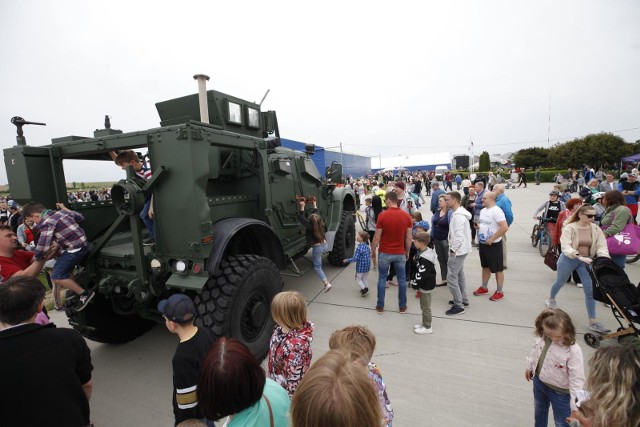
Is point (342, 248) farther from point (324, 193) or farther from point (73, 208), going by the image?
point (73, 208)

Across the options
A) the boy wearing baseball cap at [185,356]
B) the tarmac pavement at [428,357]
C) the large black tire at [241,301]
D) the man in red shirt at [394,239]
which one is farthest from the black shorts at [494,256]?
the boy wearing baseball cap at [185,356]

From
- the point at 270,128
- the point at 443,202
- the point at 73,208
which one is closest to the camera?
the point at 73,208

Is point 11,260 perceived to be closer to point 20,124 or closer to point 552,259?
point 20,124

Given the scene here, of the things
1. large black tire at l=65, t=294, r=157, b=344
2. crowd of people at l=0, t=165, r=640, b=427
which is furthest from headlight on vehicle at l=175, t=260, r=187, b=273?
large black tire at l=65, t=294, r=157, b=344

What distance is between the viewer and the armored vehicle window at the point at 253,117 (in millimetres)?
4855

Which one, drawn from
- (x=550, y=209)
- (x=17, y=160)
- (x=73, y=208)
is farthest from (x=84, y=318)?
(x=550, y=209)

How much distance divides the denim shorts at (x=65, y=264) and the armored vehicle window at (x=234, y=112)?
2.51 metres

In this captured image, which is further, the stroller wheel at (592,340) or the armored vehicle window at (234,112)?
the armored vehicle window at (234,112)

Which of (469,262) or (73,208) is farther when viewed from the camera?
(469,262)

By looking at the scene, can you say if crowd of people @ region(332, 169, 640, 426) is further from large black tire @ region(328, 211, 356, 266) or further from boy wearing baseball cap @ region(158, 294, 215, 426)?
boy wearing baseball cap @ region(158, 294, 215, 426)

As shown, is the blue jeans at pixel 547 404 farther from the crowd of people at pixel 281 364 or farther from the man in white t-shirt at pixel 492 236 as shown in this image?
the man in white t-shirt at pixel 492 236

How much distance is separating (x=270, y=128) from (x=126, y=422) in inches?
173

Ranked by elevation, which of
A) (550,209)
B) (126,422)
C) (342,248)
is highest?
(550,209)

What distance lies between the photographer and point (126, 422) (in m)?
2.68
